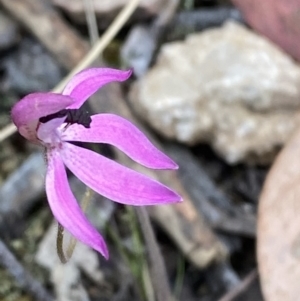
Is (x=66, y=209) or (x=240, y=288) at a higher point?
(x=66, y=209)

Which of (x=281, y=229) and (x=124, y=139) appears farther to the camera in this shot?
(x=281, y=229)

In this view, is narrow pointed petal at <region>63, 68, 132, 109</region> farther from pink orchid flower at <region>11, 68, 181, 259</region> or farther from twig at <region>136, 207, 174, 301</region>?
twig at <region>136, 207, 174, 301</region>

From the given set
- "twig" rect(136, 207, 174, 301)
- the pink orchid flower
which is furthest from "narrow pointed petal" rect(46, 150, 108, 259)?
"twig" rect(136, 207, 174, 301)

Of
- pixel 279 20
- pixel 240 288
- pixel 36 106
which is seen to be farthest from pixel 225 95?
pixel 36 106

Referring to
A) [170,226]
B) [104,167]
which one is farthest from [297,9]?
[104,167]

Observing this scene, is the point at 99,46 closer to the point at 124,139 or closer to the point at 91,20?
the point at 91,20

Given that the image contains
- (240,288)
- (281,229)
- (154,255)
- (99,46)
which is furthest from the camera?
(99,46)
